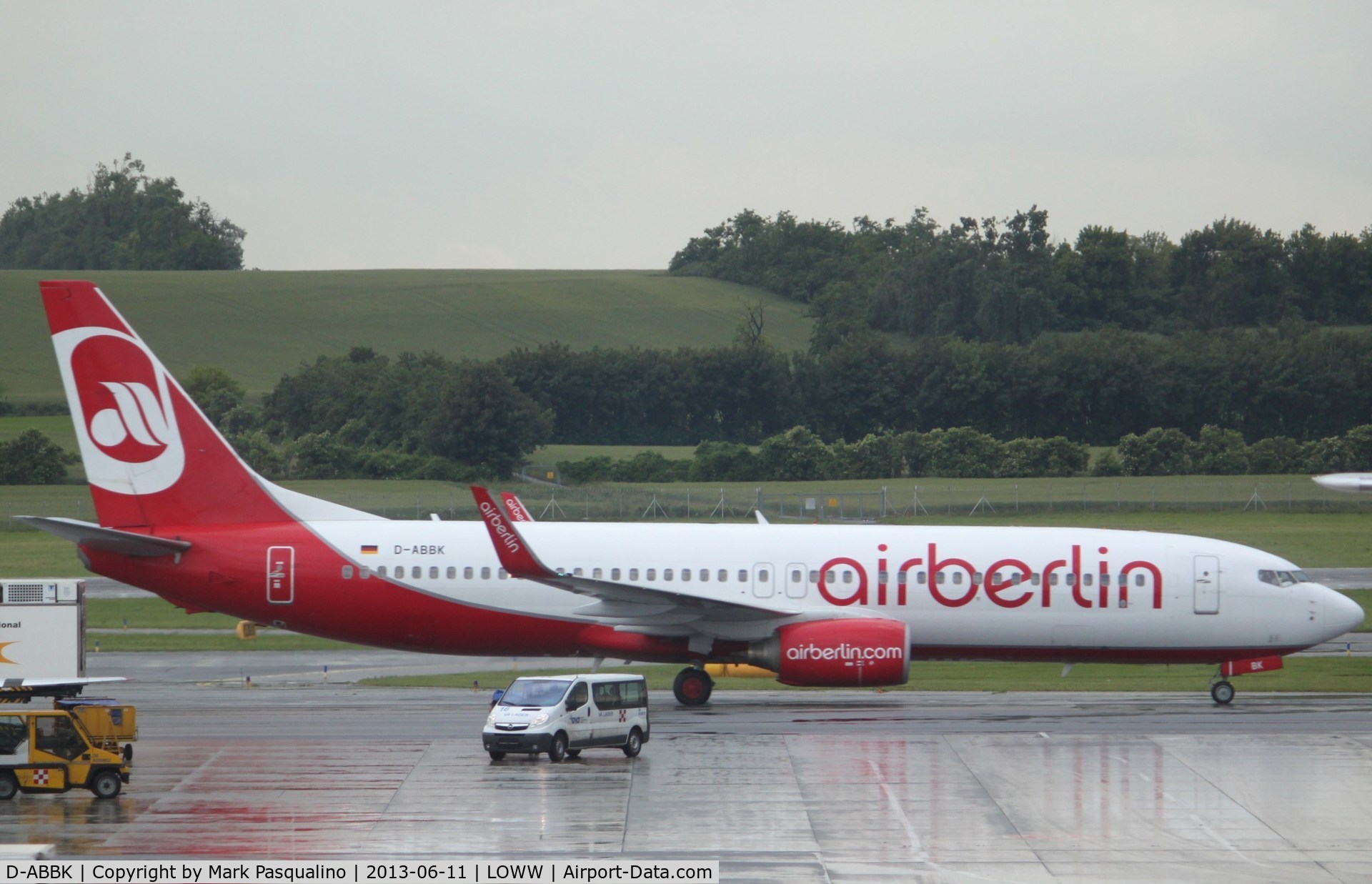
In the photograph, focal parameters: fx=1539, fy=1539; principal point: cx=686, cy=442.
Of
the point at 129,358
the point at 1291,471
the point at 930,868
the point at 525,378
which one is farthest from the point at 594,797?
the point at 525,378

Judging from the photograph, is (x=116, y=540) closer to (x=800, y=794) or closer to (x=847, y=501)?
(x=800, y=794)

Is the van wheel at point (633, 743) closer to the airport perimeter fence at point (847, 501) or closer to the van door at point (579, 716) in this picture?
the van door at point (579, 716)

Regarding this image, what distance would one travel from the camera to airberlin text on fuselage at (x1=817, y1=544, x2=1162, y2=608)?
31359 millimetres

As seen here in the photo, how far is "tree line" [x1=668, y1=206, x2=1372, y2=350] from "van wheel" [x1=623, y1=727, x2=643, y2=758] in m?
101

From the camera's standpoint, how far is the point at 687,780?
73.5 feet

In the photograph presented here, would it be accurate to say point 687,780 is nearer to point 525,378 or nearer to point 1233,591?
point 1233,591

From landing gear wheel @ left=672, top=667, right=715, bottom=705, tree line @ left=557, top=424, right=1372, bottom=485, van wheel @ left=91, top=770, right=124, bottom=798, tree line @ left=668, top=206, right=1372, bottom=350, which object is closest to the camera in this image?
van wheel @ left=91, top=770, right=124, bottom=798

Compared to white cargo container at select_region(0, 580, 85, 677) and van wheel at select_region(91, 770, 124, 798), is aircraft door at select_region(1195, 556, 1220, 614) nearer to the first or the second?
van wheel at select_region(91, 770, 124, 798)

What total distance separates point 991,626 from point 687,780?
11019 mm

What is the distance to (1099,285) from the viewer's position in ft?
443

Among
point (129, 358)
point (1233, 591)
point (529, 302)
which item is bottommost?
point (1233, 591)

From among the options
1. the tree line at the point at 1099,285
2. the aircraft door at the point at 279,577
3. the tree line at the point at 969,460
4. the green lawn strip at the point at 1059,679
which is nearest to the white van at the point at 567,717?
the aircraft door at the point at 279,577

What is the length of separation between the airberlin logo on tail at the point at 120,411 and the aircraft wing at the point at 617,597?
7.10 meters

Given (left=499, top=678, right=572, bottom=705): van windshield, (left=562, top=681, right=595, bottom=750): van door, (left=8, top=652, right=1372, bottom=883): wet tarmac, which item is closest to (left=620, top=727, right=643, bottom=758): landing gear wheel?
(left=8, top=652, right=1372, bottom=883): wet tarmac
